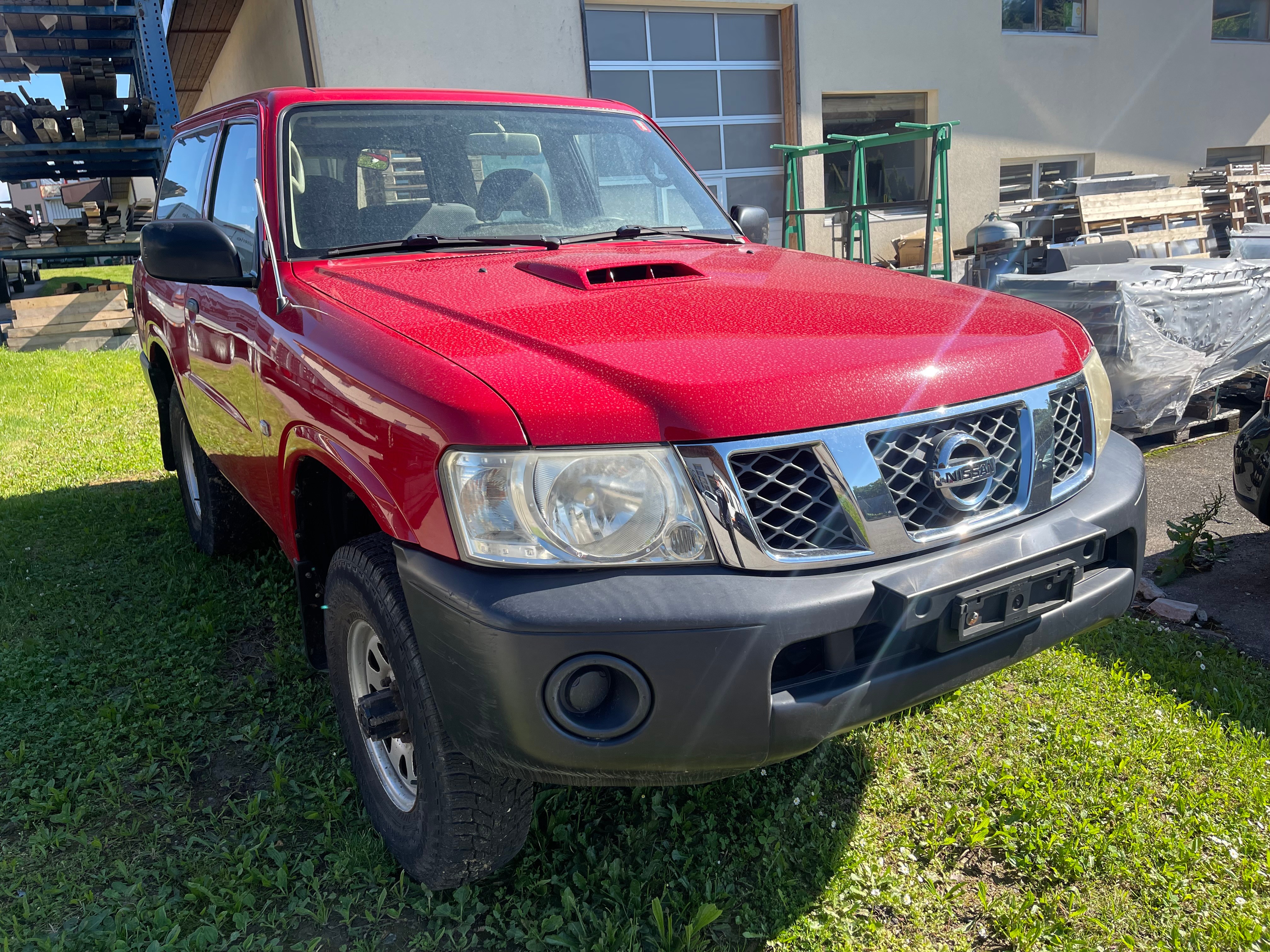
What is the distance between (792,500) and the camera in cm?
183

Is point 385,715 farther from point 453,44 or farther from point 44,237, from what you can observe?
point 44,237

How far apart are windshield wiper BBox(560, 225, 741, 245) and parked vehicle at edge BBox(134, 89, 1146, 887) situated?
0.31 metres

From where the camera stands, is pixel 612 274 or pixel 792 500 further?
pixel 612 274

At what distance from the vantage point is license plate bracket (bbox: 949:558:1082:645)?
1884 millimetres

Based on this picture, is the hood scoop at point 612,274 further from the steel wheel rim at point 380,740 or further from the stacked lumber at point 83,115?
the stacked lumber at point 83,115

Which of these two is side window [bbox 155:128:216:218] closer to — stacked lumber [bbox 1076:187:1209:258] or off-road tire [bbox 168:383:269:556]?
off-road tire [bbox 168:383:269:556]

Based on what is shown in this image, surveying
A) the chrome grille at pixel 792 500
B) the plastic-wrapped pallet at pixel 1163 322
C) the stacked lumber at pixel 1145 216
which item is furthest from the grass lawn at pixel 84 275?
the chrome grille at pixel 792 500

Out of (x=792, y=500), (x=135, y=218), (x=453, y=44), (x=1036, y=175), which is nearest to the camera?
(x=792, y=500)

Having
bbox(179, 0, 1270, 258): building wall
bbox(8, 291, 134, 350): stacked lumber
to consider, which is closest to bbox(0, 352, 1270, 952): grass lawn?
bbox(8, 291, 134, 350): stacked lumber

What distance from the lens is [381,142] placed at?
2986 millimetres

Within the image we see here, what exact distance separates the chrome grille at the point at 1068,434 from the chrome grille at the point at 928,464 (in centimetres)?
20

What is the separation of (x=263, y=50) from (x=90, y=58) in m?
2.22

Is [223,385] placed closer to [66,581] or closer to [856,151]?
[66,581]

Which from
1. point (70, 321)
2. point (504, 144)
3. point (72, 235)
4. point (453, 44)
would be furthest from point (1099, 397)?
point (72, 235)
